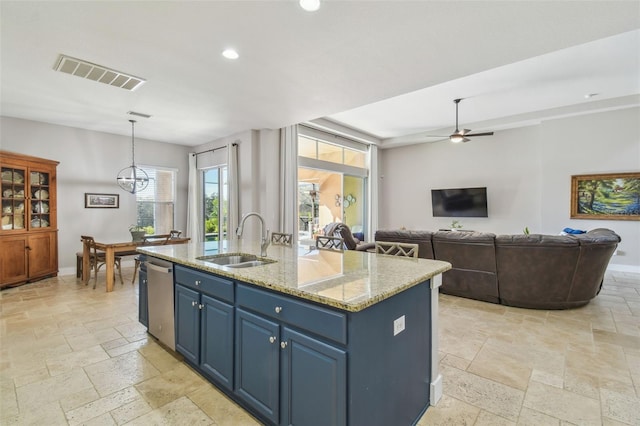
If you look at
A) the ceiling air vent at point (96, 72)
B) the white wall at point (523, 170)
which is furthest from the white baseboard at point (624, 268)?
the ceiling air vent at point (96, 72)

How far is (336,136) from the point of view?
739 cm

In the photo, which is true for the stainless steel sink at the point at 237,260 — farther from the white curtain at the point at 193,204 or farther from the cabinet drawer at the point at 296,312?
the white curtain at the point at 193,204

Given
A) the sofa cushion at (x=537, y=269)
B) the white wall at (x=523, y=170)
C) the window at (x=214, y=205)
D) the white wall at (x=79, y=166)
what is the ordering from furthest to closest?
the window at (x=214, y=205) → the white wall at (x=523, y=170) → the white wall at (x=79, y=166) → the sofa cushion at (x=537, y=269)

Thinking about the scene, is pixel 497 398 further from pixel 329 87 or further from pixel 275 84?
pixel 275 84

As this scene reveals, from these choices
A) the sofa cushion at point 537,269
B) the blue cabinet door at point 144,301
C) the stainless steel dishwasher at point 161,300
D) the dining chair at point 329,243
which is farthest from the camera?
the sofa cushion at point 537,269

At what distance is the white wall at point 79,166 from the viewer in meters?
5.29

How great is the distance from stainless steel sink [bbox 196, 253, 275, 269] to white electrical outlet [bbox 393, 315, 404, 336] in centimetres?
118

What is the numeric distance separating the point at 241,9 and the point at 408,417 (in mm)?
3049

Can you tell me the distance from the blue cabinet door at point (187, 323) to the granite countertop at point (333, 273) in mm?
270

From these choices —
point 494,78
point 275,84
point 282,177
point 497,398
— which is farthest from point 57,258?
point 494,78

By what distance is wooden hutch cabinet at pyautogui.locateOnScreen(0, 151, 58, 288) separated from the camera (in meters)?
4.67

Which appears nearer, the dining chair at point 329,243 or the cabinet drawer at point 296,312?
the cabinet drawer at point 296,312

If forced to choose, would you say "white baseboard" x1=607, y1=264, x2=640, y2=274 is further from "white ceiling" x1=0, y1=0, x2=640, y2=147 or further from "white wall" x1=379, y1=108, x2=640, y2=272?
"white ceiling" x1=0, y1=0, x2=640, y2=147

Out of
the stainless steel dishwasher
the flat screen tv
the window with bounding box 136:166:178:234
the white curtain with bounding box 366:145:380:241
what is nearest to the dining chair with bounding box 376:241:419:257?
the stainless steel dishwasher
